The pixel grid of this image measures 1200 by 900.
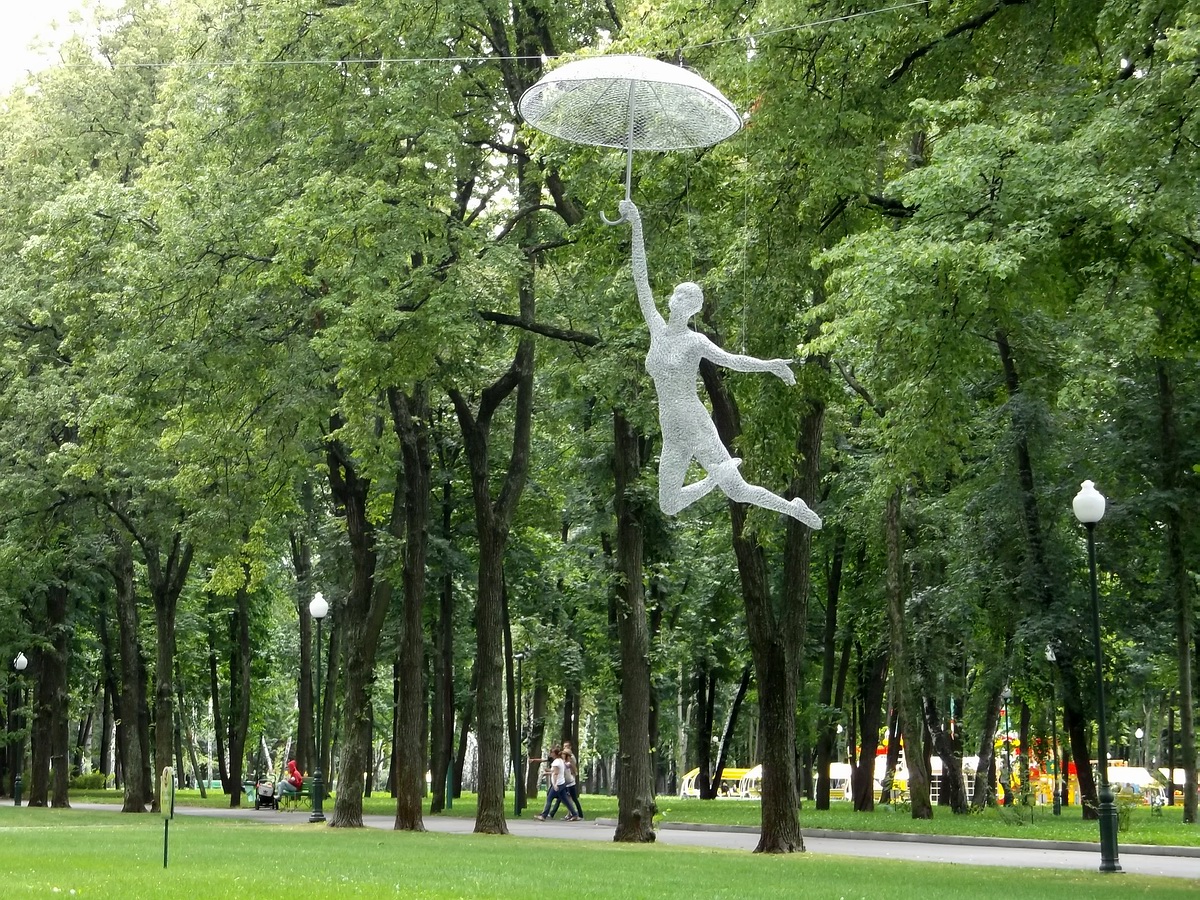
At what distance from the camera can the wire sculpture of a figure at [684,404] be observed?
12.0m

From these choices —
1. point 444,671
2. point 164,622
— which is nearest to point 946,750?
point 444,671

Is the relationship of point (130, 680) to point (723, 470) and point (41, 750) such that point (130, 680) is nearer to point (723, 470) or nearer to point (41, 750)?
point (41, 750)

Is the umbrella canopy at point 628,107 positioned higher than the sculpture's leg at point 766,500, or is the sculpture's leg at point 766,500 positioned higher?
the umbrella canopy at point 628,107

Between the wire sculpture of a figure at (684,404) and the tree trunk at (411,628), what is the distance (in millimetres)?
13719

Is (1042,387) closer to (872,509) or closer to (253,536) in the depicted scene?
(872,509)

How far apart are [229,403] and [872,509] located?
12.9 meters

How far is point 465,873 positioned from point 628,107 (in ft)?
26.8

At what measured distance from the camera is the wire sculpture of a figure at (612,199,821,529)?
12.0 metres

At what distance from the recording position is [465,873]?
15.4m

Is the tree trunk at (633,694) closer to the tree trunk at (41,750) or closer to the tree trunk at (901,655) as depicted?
the tree trunk at (901,655)

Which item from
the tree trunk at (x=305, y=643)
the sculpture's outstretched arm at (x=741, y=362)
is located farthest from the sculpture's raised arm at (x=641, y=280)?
the tree trunk at (x=305, y=643)

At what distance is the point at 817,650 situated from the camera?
129ft

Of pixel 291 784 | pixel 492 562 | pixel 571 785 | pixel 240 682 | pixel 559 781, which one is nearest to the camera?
pixel 492 562

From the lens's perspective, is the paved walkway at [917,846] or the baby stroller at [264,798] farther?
the baby stroller at [264,798]
